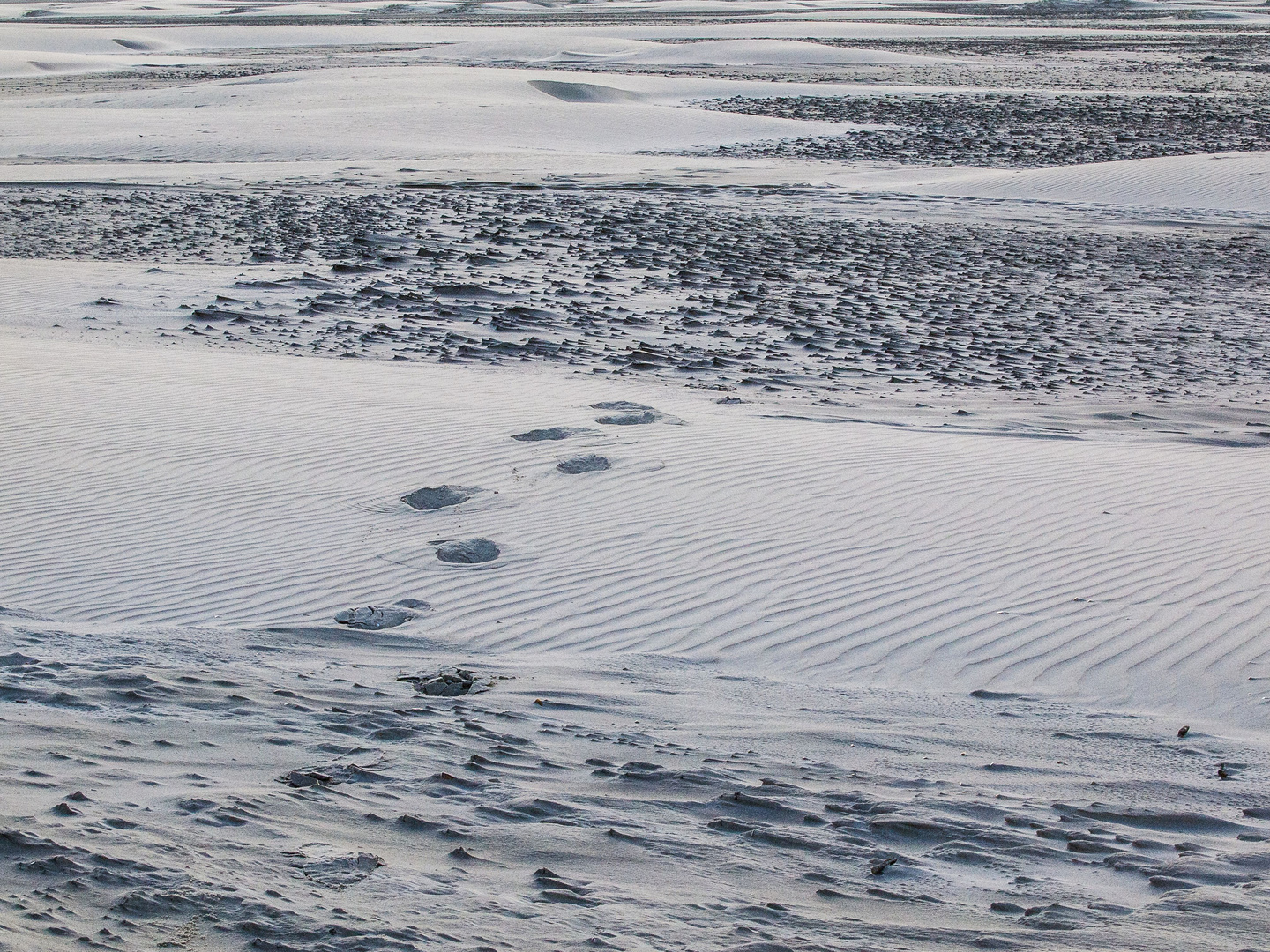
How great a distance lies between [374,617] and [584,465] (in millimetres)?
2176

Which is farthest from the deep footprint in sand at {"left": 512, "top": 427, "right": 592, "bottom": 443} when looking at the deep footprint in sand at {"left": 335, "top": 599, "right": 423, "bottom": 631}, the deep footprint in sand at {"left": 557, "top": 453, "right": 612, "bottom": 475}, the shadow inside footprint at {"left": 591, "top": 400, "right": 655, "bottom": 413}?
the deep footprint in sand at {"left": 335, "top": 599, "right": 423, "bottom": 631}

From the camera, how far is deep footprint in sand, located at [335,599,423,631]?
5.47 m

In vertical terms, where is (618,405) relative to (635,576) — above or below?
above

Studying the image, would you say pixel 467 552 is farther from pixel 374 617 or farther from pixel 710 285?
pixel 710 285

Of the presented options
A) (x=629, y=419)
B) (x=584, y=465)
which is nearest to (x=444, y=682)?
(x=584, y=465)

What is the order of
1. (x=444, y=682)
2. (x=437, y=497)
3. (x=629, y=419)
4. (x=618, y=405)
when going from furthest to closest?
1. (x=618, y=405)
2. (x=629, y=419)
3. (x=437, y=497)
4. (x=444, y=682)

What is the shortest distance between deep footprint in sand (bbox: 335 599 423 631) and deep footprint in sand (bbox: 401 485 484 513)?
1.27 meters

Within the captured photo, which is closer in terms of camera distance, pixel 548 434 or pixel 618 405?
pixel 548 434

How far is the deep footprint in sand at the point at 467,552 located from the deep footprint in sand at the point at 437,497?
2.01ft

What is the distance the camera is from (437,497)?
22.9 ft

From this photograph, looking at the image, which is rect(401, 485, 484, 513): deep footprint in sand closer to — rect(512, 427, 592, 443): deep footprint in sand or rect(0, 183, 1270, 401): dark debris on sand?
rect(512, 427, 592, 443): deep footprint in sand

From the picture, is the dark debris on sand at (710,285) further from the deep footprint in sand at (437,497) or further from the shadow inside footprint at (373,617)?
the shadow inside footprint at (373,617)

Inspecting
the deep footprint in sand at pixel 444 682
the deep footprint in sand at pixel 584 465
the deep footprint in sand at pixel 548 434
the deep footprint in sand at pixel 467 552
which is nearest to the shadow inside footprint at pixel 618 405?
the deep footprint in sand at pixel 548 434

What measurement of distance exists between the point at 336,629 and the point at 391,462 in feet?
7.19
